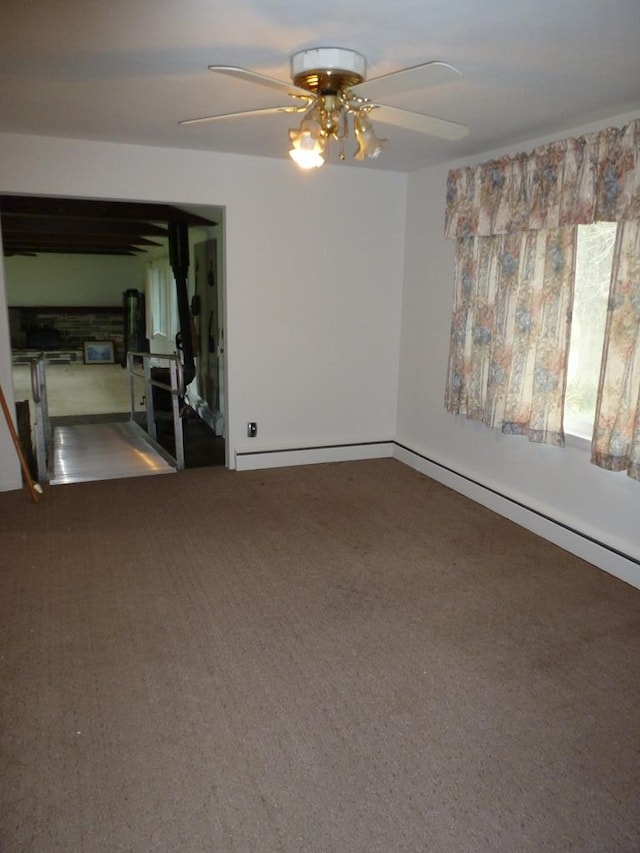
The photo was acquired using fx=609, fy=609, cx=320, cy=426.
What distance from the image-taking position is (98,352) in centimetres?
1160

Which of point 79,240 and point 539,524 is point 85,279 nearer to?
point 79,240

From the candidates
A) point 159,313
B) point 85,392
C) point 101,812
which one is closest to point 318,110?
point 101,812

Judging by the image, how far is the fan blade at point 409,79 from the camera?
1870 mm

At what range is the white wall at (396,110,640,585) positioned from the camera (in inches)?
123

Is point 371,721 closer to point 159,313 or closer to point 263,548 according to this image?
point 263,548

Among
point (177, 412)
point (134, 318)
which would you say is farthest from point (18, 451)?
point (134, 318)

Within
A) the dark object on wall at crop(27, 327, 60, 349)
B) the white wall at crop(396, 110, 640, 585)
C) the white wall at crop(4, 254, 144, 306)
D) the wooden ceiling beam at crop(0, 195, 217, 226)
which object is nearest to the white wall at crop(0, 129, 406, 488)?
the white wall at crop(396, 110, 640, 585)

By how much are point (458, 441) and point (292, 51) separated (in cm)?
280

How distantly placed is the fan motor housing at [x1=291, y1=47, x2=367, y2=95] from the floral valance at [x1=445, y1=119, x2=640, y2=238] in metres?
1.38

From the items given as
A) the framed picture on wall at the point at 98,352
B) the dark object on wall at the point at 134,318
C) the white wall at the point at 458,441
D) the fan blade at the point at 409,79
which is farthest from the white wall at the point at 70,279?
the fan blade at the point at 409,79

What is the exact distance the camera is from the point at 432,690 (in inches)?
86.8

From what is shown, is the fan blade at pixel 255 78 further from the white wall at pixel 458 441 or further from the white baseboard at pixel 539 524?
the white baseboard at pixel 539 524

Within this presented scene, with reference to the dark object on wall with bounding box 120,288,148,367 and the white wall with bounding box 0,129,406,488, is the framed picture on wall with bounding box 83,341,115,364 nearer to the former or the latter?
the dark object on wall with bounding box 120,288,148,367

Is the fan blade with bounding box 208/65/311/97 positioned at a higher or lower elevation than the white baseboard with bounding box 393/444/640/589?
higher
